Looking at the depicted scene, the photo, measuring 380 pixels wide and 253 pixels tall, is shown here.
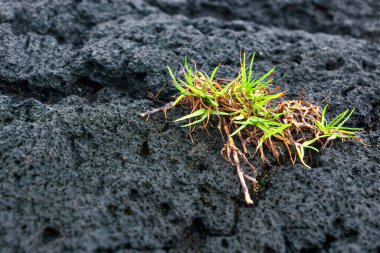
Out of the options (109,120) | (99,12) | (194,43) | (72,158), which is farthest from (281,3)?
(72,158)

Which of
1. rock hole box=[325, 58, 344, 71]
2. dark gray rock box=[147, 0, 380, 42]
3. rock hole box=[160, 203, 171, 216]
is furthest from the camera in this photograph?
dark gray rock box=[147, 0, 380, 42]

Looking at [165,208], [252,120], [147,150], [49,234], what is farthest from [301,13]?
[49,234]

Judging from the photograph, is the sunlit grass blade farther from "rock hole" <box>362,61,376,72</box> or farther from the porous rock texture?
"rock hole" <box>362,61,376,72</box>

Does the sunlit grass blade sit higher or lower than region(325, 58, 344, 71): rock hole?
lower

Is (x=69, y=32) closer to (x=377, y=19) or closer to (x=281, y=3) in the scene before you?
(x=281, y=3)

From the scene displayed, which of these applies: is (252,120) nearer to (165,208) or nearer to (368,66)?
(165,208)

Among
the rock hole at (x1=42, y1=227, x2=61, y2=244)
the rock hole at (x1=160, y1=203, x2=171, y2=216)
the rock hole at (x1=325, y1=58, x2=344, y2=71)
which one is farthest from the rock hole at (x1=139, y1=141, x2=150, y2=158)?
A: the rock hole at (x1=325, y1=58, x2=344, y2=71)

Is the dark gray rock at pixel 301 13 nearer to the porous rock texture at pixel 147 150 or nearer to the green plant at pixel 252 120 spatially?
the porous rock texture at pixel 147 150

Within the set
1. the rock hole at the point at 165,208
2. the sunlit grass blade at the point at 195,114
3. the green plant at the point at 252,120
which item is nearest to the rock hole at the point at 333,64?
the green plant at the point at 252,120
